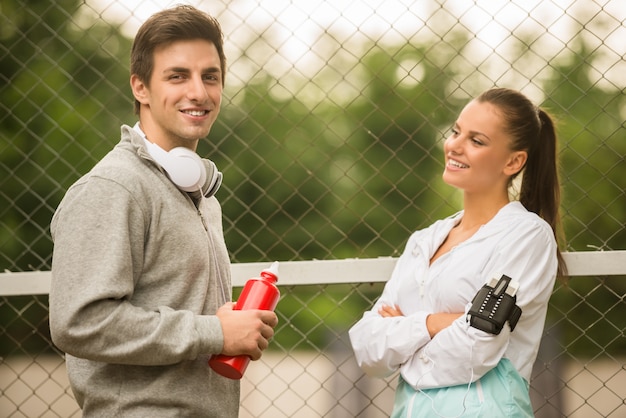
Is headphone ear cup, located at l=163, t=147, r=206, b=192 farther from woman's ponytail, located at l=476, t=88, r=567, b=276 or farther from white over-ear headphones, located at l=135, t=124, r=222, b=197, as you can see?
woman's ponytail, located at l=476, t=88, r=567, b=276

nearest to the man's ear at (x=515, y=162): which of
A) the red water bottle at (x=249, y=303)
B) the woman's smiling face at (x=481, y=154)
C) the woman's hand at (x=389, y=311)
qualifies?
the woman's smiling face at (x=481, y=154)

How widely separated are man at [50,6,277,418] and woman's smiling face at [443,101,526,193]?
2.78 feet

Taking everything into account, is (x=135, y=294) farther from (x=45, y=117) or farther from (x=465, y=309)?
(x=45, y=117)

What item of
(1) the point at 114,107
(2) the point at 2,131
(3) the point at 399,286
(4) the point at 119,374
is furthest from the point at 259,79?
(4) the point at 119,374

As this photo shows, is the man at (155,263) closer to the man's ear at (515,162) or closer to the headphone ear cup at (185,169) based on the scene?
the headphone ear cup at (185,169)

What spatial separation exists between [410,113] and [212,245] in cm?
1203

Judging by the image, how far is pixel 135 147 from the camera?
5.90ft

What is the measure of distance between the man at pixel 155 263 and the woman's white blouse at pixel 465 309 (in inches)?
24.7

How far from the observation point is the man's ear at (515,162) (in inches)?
96.4

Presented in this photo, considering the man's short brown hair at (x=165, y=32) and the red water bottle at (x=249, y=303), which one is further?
the man's short brown hair at (x=165, y=32)

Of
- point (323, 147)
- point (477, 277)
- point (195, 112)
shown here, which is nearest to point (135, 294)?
point (195, 112)

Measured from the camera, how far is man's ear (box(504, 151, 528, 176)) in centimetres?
245

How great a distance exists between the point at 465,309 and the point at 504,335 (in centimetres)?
14

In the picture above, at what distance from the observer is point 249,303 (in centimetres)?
180
